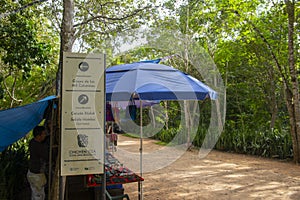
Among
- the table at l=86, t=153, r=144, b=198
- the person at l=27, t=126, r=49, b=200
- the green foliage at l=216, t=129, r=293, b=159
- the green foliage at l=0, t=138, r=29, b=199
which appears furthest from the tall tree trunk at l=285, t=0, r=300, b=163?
the green foliage at l=0, t=138, r=29, b=199

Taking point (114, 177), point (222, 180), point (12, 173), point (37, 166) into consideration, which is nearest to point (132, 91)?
point (114, 177)

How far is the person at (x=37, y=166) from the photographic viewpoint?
3.48 meters

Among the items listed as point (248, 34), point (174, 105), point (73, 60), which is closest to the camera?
point (73, 60)

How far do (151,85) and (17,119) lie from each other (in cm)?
174

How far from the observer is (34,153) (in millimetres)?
3500

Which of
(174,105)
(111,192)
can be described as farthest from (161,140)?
(111,192)

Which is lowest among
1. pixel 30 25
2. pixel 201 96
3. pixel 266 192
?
pixel 266 192

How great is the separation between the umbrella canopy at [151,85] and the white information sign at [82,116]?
0.70 metres

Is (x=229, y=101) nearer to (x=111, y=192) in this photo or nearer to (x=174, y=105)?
(x=174, y=105)

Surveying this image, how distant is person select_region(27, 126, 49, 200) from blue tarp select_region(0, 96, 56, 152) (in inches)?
9.7

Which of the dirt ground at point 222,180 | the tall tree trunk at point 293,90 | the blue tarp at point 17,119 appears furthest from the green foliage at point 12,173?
the tall tree trunk at point 293,90

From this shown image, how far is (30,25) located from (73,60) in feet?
7.41

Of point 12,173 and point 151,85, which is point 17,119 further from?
point 151,85

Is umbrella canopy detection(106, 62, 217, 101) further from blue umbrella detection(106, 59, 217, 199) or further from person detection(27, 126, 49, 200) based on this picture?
person detection(27, 126, 49, 200)
